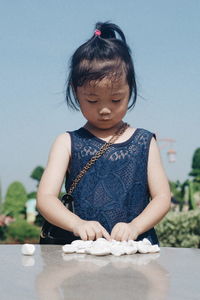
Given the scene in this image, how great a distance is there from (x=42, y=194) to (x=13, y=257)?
510 mm

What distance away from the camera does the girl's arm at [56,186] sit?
2.19 meters

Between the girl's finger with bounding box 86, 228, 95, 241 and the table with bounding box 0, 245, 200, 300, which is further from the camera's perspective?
the girl's finger with bounding box 86, 228, 95, 241

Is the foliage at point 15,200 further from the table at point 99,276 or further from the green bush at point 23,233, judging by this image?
the table at point 99,276

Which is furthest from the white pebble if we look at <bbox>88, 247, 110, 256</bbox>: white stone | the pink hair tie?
the pink hair tie

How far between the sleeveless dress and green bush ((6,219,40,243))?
28.6ft

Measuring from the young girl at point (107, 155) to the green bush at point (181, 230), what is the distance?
5407 millimetres

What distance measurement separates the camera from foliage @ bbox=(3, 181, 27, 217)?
12953mm

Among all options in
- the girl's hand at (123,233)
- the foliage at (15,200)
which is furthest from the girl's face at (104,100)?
the foliage at (15,200)

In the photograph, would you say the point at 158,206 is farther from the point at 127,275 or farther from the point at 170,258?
the point at 127,275

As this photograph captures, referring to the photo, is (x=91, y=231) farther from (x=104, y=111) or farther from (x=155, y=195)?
(x=104, y=111)

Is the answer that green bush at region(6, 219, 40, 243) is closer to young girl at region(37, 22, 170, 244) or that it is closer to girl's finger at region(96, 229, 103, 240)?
young girl at region(37, 22, 170, 244)

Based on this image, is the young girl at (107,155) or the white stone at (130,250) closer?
the white stone at (130,250)

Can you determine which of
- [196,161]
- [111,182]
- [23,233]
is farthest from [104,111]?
[196,161]

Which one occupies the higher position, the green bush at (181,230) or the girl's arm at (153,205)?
the girl's arm at (153,205)
